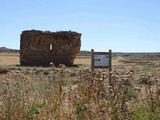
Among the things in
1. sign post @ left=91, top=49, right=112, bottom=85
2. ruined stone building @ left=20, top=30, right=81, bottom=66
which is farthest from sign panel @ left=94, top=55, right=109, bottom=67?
ruined stone building @ left=20, top=30, right=81, bottom=66

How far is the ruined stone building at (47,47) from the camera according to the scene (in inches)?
942

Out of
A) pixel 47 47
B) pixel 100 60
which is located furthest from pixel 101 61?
pixel 47 47

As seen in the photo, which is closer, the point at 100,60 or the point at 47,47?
the point at 100,60

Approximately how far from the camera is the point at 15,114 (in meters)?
4.23

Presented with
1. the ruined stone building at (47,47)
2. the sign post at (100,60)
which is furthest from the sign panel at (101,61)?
the ruined stone building at (47,47)

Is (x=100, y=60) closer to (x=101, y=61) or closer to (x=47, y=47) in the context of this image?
(x=101, y=61)

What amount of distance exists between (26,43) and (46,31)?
7.62 ft

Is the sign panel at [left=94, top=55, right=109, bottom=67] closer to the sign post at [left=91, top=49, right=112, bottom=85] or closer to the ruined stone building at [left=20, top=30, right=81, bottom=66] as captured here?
the sign post at [left=91, top=49, right=112, bottom=85]

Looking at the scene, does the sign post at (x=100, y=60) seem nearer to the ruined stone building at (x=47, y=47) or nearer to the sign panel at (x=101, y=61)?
the sign panel at (x=101, y=61)

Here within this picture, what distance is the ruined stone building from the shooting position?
2392cm

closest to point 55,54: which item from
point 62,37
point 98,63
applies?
point 62,37

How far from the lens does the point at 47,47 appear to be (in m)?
24.3

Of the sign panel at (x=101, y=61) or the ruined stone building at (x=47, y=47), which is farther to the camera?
the ruined stone building at (x=47, y=47)

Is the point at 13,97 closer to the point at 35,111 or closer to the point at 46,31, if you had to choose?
the point at 35,111
